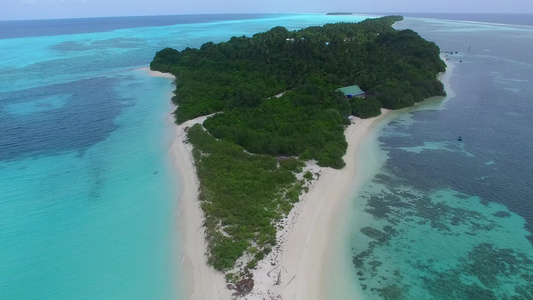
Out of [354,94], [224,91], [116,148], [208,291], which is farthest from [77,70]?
[208,291]

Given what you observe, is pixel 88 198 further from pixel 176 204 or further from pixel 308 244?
pixel 308 244

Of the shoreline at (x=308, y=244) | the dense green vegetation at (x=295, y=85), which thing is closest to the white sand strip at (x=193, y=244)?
the shoreline at (x=308, y=244)

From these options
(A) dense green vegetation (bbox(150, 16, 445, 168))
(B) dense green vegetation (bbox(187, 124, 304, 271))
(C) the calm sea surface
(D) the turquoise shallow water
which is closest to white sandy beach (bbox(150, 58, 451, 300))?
(B) dense green vegetation (bbox(187, 124, 304, 271))

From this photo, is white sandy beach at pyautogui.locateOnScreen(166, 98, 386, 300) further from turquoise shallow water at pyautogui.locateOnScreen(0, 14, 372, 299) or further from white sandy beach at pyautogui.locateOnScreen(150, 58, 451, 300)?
turquoise shallow water at pyautogui.locateOnScreen(0, 14, 372, 299)

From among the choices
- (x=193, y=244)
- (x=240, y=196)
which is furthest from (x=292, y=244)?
(x=193, y=244)

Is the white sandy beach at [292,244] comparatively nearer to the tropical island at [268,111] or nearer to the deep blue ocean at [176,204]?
the tropical island at [268,111]
